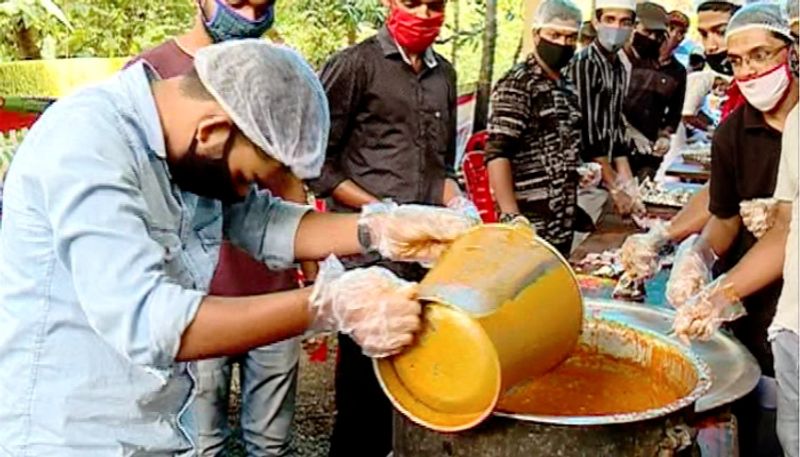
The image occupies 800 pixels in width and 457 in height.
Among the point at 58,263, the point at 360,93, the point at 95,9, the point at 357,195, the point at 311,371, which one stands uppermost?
the point at 58,263

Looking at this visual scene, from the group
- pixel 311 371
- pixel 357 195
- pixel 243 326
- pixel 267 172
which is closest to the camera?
pixel 243 326

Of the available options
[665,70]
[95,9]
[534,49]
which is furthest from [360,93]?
[95,9]

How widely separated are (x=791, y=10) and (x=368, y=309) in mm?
1788

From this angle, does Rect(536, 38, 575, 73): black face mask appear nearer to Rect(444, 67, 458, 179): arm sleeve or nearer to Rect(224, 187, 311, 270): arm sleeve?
Rect(444, 67, 458, 179): arm sleeve

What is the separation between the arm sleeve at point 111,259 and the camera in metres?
1.23

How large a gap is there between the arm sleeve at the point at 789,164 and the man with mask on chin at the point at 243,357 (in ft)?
4.11

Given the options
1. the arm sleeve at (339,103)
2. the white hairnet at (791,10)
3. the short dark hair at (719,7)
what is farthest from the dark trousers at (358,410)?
the short dark hair at (719,7)

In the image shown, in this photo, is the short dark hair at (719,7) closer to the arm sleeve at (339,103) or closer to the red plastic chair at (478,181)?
the red plastic chair at (478,181)

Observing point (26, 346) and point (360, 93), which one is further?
point (360, 93)

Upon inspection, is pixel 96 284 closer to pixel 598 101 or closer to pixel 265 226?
pixel 265 226

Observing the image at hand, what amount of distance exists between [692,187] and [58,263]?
10.8 ft

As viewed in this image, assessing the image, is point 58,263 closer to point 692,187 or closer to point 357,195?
point 357,195

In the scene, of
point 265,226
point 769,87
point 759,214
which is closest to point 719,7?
point 769,87

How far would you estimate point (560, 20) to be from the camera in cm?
356
